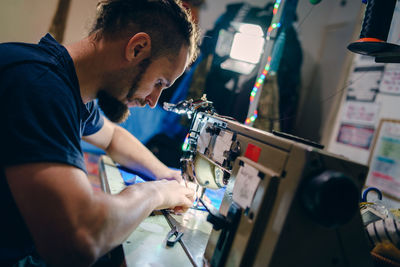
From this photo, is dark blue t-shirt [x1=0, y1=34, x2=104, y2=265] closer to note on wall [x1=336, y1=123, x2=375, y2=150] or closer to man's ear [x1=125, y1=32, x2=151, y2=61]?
man's ear [x1=125, y1=32, x2=151, y2=61]

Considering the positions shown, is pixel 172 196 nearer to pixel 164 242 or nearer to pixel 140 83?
pixel 164 242

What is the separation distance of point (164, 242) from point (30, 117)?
1.84ft

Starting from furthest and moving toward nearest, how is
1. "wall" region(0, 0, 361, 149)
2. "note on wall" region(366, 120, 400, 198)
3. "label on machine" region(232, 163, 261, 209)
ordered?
"wall" region(0, 0, 361, 149) < "note on wall" region(366, 120, 400, 198) < "label on machine" region(232, 163, 261, 209)

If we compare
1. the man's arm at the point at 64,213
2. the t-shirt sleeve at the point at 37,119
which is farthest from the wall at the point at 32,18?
the man's arm at the point at 64,213

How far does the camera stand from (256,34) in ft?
5.17

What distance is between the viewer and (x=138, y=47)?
0.97 meters

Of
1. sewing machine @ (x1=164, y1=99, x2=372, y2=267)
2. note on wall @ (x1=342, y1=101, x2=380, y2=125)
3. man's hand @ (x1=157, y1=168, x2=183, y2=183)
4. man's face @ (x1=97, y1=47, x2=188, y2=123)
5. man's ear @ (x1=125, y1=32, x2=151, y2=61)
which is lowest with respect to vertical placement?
man's hand @ (x1=157, y1=168, x2=183, y2=183)

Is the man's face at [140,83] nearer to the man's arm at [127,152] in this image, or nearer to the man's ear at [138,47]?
the man's ear at [138,47]

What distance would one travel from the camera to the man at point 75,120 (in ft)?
1.96

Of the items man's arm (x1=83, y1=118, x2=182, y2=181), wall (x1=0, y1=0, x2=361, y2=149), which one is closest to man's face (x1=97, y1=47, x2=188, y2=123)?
man's arm (x1=83, y1=118, x2=182, y2=181)

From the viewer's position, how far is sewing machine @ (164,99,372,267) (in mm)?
572

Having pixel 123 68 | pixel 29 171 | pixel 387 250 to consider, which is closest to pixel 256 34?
pixel 123 68

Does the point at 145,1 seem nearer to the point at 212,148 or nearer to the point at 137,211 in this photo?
the point at 212,148

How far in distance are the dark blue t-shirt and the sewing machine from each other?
0.47 meters
